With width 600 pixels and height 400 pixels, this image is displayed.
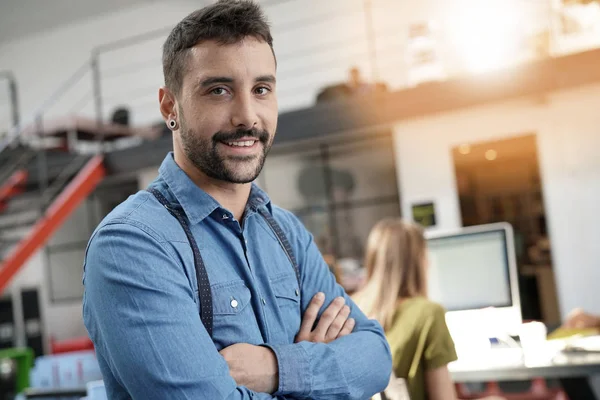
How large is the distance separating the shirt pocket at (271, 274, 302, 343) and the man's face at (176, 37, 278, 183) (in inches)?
8.7

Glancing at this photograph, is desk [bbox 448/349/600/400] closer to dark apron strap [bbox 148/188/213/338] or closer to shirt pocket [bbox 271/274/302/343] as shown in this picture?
shirt pocket [bbox 271/274/302/343]

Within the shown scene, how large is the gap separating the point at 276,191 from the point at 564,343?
605cm

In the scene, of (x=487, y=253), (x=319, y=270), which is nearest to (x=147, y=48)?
(x=487, y=253)

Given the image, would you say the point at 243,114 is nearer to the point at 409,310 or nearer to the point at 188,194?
the point at 188,194

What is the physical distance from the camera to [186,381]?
105 cm

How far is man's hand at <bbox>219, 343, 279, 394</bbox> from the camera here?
1.15m

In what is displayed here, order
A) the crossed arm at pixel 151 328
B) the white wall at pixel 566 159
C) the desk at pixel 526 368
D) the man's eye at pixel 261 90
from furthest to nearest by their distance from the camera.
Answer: the white wall at pixel 566 159 → the desk at pixel 526 368 → the man's eye at pixel 261 90 → the crossed arm at pixel 151 328

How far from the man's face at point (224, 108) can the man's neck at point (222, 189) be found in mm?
32

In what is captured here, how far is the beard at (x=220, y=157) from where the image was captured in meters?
1.23

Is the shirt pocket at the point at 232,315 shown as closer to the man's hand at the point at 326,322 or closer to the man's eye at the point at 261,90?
the man's hand at the point at 326,322

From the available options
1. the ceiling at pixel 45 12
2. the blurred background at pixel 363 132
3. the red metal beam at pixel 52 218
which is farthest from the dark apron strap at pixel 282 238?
the ceiling at pixel 45 12

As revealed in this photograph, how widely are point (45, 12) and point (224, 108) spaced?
1049 centimetres

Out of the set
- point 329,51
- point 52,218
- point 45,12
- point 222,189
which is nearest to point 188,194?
point 222,189

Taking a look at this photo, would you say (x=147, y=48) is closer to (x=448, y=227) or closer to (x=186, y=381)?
(x=448, y=227)
